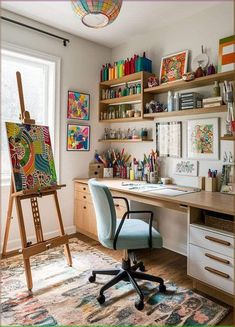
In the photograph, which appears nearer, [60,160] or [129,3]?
[129,3]

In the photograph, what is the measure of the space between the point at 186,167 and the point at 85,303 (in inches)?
67.2

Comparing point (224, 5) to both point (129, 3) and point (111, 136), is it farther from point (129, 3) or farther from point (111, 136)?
point (111, 136)

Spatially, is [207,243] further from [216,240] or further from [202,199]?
[202,199]

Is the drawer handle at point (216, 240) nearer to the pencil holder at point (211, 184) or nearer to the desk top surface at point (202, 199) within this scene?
the desk top surface at point (202, 199)

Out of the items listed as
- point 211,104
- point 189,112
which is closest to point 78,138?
point 189,112

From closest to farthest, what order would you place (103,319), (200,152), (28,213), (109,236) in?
(103,319)
(109,236)
(200,152)
(28,213)

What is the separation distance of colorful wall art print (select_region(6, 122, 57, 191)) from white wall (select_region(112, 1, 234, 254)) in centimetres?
130

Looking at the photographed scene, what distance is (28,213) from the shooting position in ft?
9.62

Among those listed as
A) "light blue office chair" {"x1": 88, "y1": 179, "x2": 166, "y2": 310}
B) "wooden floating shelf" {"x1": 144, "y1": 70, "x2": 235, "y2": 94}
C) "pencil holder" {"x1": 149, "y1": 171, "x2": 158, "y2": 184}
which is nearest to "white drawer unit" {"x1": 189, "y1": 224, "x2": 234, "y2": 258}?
"light blue office chair" {"x1": 88, "y1": 179, "x2": 166, "y2": 310}

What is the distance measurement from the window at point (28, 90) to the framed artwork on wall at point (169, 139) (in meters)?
1.31

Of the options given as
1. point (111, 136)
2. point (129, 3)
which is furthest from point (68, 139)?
point (129, 3)

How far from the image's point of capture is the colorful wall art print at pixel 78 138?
326 cm

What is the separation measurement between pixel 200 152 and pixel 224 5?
1.47 m

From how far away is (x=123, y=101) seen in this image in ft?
11.1
